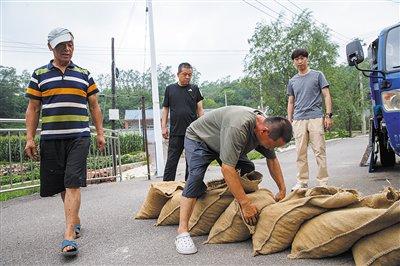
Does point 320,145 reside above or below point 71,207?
above

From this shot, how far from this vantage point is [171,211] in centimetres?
356

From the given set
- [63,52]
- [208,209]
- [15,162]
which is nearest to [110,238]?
[208,209]

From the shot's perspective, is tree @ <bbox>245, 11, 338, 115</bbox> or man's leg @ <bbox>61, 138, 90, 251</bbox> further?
tree @ <bbox>245, 11, 338, 115</bbox>

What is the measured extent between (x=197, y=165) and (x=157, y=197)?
3.01 ft

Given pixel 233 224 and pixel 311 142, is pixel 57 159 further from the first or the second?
pixel 311 142

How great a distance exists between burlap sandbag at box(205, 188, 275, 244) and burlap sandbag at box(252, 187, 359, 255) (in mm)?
158

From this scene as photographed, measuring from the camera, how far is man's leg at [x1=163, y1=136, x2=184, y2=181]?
14.7 feet

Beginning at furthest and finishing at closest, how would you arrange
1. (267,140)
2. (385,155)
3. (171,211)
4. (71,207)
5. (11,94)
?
1. (11,94)
2. (385,155)
3. (171,211)
4. (71,207)
5. (267,140)

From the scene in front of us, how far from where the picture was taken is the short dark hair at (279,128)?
263 cm

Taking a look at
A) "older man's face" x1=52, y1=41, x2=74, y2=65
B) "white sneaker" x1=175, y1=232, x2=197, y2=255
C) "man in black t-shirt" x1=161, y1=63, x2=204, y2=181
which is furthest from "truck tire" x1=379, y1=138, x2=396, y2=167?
"older man's face" x1=52, y1=41, x2=74, y2=65

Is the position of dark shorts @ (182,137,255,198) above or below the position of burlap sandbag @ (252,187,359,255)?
above

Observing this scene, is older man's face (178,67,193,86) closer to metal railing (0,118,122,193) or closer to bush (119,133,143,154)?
metal railing (0,118,122,193)

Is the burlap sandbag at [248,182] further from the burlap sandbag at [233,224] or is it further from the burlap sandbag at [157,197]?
the burlap sandbag at [157,197]

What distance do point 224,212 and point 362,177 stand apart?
3.48m
